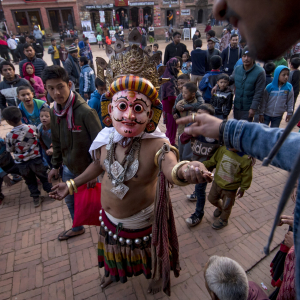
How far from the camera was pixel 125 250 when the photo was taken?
225 centimetres

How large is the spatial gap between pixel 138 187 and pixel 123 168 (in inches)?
9.2

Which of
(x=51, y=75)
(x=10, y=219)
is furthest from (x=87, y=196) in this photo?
(x=10, y=219)

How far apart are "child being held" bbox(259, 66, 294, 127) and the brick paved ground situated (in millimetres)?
1764

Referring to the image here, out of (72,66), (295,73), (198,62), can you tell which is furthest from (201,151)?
(72,66)

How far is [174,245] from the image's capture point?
214cm

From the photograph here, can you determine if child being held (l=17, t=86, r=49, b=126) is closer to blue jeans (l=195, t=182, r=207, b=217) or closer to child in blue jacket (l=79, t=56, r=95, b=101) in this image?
child in blue jacket (l=79, t=56, r=95, b=101)

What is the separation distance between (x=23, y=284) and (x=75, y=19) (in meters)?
29.2

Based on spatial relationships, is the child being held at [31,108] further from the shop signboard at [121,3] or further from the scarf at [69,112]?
the shop signboard at [121,3]

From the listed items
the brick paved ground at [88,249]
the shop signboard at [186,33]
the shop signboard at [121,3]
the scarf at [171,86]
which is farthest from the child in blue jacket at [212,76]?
the shop signboard at [121,3]

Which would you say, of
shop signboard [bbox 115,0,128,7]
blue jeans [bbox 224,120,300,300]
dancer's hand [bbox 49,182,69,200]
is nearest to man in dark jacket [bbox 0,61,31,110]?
dancer's hand [bbox 49,182,69,200]

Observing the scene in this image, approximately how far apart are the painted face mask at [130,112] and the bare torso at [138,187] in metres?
0.20

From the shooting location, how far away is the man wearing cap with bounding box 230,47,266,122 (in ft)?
14.2

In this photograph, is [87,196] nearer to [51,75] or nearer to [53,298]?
[53,298]

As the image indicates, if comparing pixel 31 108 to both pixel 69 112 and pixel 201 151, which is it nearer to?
pixel 69 112
